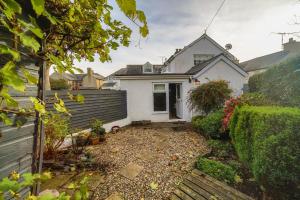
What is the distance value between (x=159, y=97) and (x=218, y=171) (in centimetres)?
792

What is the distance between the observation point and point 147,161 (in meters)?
5.06

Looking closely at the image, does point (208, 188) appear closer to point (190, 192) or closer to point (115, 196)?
point (190, 192)

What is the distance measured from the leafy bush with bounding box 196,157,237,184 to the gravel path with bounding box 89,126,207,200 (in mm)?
327

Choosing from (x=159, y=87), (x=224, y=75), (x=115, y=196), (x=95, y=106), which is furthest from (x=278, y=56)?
(x=115, y=196)

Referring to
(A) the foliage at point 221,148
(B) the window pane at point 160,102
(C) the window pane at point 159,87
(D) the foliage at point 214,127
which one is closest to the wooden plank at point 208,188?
(A) the foliage at point 221,148

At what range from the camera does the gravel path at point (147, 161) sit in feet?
12.0

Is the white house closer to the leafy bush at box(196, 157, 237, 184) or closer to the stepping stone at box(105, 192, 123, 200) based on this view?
the leafy bush at box(196, 157, 237, 184)

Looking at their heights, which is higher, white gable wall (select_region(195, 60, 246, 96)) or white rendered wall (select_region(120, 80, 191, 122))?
white gable wall (select_region(195, 60, 246, 96))

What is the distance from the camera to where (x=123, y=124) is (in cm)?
1056

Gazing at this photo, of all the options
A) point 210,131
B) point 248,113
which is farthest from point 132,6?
point 210,131

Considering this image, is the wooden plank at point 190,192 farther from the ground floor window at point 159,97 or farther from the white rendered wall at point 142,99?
the ground floor window at point 159,97

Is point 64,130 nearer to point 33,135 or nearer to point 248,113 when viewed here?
point 33,135

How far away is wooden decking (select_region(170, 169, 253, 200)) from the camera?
331 cm

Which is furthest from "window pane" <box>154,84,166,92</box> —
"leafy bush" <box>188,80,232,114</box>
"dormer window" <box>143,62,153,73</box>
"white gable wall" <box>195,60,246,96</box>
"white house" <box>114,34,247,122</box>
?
"dormer window" <box>143,62,153,73</box>
